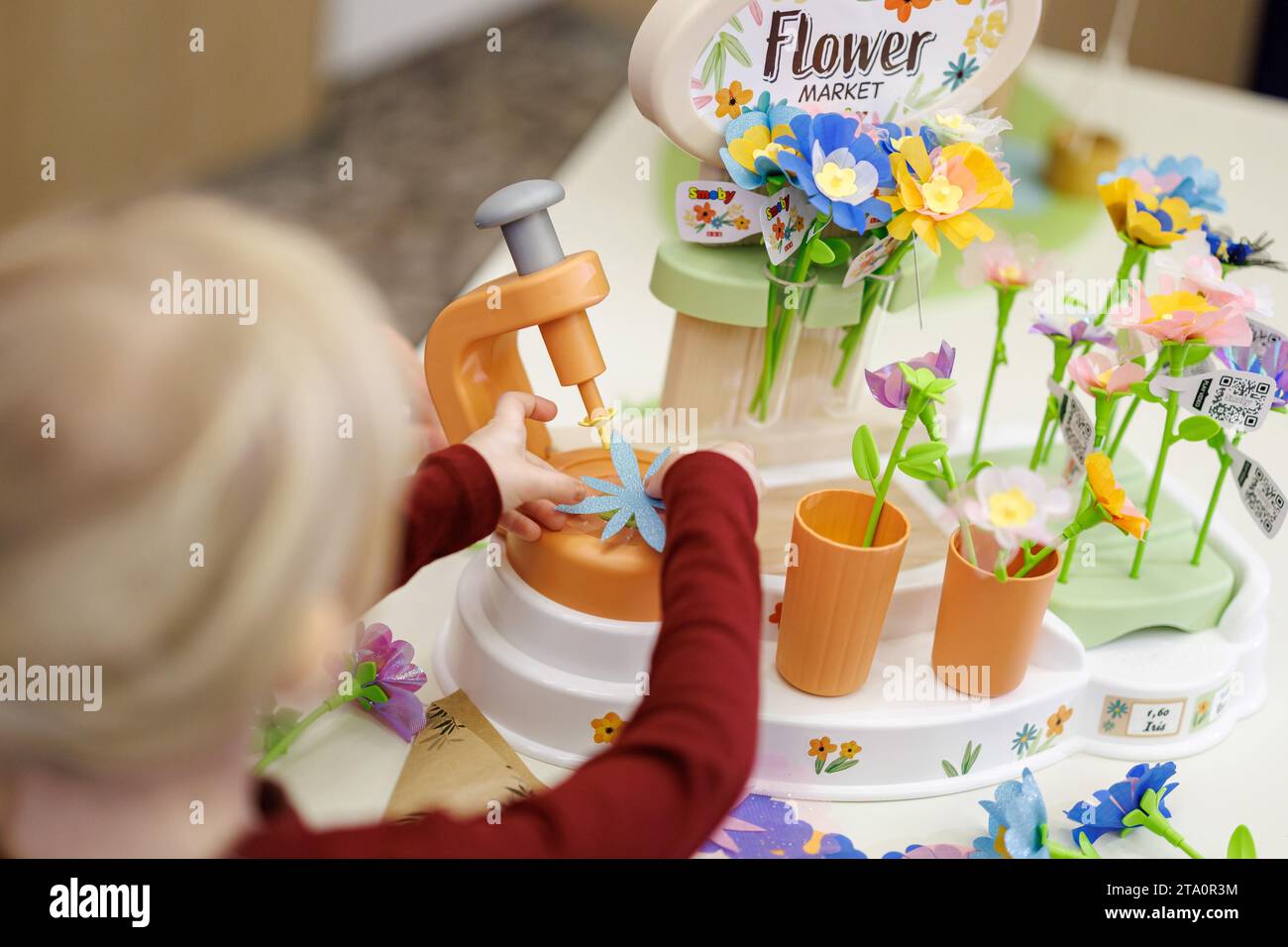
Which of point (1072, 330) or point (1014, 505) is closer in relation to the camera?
point (1014, 505)

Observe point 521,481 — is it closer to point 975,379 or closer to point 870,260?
point 870,260

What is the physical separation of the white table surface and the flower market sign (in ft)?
0.98

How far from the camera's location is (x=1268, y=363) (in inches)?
28.7

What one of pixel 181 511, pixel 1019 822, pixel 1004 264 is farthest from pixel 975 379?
pixel 181 511

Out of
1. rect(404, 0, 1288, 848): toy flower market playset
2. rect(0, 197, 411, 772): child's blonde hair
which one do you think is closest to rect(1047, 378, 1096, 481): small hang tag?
rect(404, 0, 1288, 848): toy flower market playset

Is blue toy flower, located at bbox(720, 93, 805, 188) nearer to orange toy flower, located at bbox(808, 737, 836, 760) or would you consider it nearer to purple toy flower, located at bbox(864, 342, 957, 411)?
purple toy flower, located at bbox(864, 342, 957, 411)

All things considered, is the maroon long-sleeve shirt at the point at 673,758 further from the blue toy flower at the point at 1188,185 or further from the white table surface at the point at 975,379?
the blue toy flower at the point at 1188,185

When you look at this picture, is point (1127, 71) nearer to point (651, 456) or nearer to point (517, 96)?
point (651, 456)

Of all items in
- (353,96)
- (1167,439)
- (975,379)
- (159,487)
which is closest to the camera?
(159,487)

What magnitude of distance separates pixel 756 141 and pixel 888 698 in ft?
1.04

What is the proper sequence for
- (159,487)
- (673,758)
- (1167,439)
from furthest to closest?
(1167,439) → (673,758) → (159,487)

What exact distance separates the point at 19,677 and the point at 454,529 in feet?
1.05

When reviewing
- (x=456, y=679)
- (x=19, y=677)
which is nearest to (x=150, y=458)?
(x=19, y=677)

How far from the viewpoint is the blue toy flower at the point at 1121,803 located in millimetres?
695
